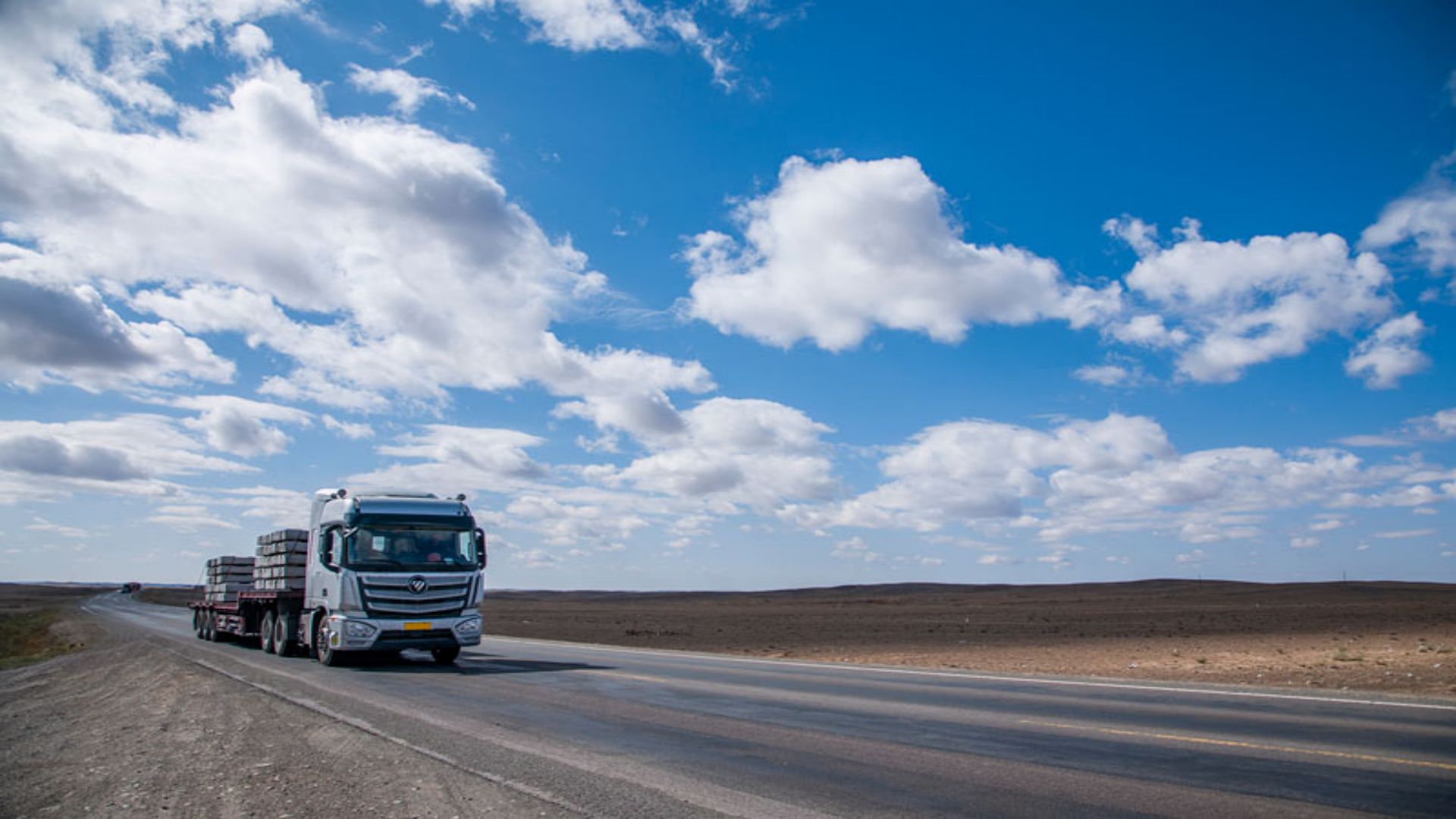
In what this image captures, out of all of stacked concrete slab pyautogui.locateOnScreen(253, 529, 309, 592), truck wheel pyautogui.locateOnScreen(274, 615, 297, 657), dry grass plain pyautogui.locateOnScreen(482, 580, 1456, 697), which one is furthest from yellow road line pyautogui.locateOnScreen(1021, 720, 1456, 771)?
truck wheel pyautogui.locateOnScreen(274, 615, 297, 657)

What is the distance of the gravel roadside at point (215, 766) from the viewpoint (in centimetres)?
704

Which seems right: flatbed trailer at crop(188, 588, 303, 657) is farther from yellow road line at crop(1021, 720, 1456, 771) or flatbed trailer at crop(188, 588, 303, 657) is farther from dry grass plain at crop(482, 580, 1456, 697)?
yellow road line at crop(1021, 720, 1456, 771)

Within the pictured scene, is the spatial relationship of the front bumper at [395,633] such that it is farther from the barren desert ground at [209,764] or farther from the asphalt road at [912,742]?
the barren desert ground at [209,764]

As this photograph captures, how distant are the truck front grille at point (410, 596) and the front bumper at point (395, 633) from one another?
0.15 meters

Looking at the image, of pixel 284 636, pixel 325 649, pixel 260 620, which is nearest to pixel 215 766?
pixel 325 649

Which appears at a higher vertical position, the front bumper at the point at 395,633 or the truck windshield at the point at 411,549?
the truck windshield at the point at 411,549

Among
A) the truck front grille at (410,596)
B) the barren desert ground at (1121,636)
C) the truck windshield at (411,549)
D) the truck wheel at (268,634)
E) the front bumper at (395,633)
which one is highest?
the truck windshield at (411,549)

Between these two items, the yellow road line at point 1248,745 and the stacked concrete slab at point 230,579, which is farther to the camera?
the stacked concrete slab at point 230,579

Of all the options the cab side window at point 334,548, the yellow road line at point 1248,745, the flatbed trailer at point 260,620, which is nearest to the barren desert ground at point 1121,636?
the yellow road line at point 1248,745

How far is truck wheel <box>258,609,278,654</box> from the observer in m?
23.3

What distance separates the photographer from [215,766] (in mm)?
8648

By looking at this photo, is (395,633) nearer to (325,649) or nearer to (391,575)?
(391,575)

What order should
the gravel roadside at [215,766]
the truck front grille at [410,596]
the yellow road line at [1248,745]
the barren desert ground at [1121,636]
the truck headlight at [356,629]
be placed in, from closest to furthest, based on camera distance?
the gravel roadside at [215,766] → the yellow road line at [1248,745] → the truck headlight at [356,629] → the truck front grille at [410,596] → the barren desert ground at [1121,636]

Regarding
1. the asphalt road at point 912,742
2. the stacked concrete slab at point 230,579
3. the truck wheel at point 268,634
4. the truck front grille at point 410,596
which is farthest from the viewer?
the stacked concrete slab at point 230,579
